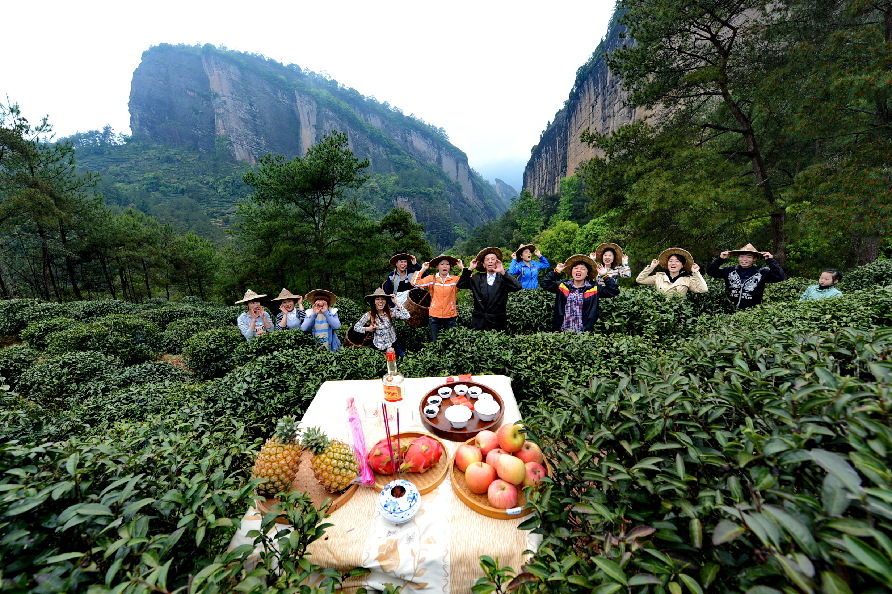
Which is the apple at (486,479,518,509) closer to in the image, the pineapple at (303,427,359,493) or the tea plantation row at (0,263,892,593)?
the tea plantation row at (0,263,892,593)

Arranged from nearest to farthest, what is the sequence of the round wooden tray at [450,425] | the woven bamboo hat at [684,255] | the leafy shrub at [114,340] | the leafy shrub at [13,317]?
the round wooden tray at [450,425], the woven bamboo hat at [684,255], the leafy shrub at [114,340], the leafy shrub at [13,317]

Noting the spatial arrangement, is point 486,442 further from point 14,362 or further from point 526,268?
point 14,362

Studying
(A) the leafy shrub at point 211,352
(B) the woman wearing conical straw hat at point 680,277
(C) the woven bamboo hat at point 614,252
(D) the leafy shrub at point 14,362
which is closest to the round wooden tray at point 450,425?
(C) the woven bamboo hat at point 614,252

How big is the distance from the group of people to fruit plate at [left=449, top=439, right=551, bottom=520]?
3.35 m

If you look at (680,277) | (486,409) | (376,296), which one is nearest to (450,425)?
(486,409)

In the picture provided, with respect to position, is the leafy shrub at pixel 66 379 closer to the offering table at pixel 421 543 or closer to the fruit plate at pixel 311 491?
the fruit plate at pixel 311 491

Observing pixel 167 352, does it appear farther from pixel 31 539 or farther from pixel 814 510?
pixel 814 510

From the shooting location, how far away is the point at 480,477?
2145mm

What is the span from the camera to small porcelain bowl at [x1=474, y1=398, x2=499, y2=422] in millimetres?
2878

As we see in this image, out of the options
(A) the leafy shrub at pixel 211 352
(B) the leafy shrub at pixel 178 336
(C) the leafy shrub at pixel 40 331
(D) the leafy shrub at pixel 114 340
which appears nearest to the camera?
(A) the leafy shrub at pixel 211 352

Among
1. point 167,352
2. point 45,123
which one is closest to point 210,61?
point 45,123

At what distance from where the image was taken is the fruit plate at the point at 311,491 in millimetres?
2082

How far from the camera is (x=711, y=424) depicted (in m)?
1.45

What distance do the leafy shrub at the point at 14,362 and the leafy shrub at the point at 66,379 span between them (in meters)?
0.22
